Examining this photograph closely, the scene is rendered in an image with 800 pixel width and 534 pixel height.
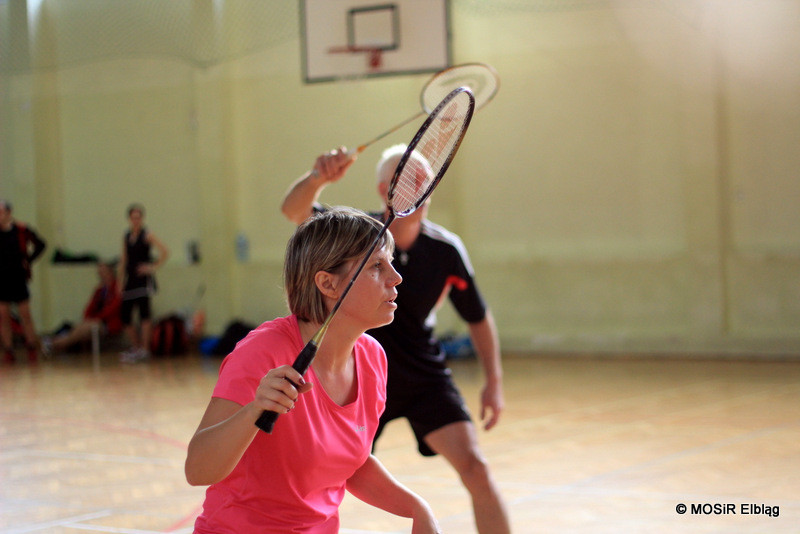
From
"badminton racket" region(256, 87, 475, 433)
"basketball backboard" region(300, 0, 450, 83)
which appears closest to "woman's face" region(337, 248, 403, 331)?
"badminton racket" region(256, 87, 475, 433)

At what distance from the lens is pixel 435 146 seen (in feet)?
10.3

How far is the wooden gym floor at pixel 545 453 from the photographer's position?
A: 491cm

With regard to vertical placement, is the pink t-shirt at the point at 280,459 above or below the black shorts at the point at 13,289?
above

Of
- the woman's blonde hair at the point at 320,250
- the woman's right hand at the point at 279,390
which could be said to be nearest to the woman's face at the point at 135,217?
the woman's blonde hair at the point at 320,250

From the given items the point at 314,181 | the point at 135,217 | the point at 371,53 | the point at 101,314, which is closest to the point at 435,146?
the point at 314,181

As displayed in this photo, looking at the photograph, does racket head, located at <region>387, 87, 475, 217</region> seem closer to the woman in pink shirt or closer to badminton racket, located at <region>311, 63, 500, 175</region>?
the woman in pink shirt

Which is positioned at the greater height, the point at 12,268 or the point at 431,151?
the point at 431,151

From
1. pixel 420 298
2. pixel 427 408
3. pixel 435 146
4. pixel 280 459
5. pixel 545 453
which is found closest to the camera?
pixel 280 459

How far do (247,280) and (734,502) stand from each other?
385 inches

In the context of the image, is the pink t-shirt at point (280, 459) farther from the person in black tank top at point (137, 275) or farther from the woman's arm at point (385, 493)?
the person in black tank top at point (137, 275)

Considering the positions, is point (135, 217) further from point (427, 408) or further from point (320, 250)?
point (320, 250)

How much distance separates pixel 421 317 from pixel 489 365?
1.33 feet

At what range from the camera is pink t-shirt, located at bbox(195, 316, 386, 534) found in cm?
226

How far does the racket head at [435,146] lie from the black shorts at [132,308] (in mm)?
10338
